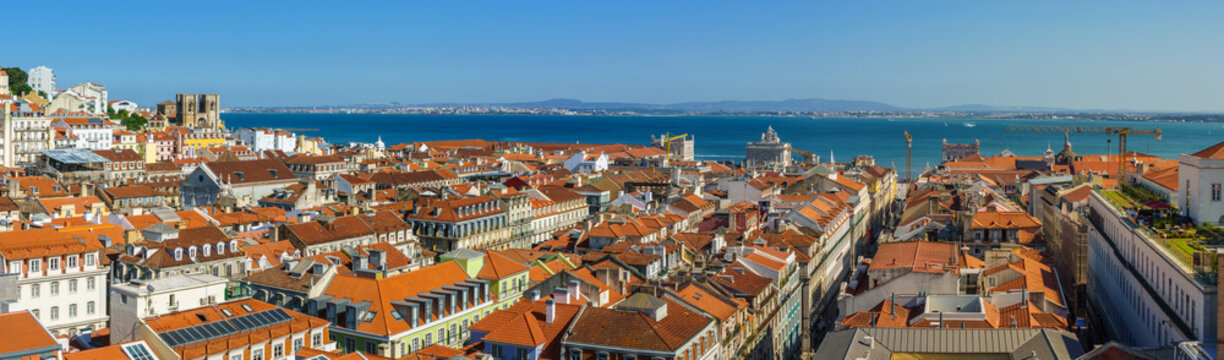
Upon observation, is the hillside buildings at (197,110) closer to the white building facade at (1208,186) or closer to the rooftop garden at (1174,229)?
the rooftop garden at (1174,229)

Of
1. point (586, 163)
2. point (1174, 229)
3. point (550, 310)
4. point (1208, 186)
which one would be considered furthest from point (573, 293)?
point (586, 163)

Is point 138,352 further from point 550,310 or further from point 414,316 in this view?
point 550,310

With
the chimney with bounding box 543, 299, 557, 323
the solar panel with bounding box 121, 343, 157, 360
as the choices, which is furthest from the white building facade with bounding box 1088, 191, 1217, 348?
the solar panel with bounding box 121, 343, 157, 360

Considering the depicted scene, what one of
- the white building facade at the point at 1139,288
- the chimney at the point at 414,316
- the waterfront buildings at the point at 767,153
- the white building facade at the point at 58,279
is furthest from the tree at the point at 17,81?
the white building facade at the point at 1139,288

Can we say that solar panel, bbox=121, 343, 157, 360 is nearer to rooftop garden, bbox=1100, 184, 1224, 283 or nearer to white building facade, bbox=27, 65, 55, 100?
rooftop garden, bbox=1100, 184, 1224, 283

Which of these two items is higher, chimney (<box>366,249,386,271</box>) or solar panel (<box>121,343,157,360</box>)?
chimney (<box>366,249,386,271</box>)

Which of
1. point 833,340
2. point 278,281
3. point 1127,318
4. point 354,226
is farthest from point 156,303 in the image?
point 1127,318

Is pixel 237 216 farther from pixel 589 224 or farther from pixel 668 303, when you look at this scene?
pixel 668 303

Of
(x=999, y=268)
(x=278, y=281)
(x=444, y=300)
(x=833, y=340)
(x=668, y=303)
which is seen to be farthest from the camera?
(x=999, y=268)
